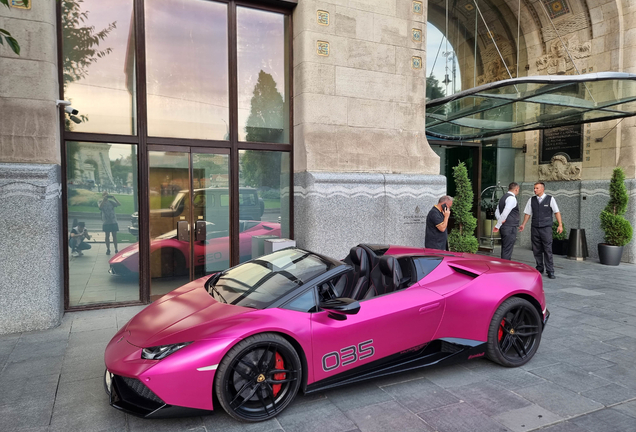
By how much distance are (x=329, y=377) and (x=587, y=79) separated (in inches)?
288

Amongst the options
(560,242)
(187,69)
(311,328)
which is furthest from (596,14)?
(311,328)

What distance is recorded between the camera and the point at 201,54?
285 inches

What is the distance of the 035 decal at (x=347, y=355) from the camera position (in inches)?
134

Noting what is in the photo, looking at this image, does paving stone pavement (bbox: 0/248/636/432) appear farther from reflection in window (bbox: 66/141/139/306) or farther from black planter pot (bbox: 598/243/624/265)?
black planter pot (bbox: 598/243/624/265)

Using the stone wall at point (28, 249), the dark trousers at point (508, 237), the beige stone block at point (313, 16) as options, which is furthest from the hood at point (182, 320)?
the dark trousers at point (508, 237)

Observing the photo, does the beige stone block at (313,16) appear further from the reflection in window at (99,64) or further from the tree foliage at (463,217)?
the tree foliage at (463,217)

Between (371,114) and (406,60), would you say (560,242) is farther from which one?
(371,114)

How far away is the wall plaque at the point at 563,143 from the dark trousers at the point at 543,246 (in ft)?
13.6

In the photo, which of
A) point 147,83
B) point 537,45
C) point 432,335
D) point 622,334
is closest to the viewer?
point 432,335

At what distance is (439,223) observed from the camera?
24.1 feet

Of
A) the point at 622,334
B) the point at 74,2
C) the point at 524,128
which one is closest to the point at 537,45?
the point at 524,128

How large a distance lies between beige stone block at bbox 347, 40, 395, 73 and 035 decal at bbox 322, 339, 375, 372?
5689 mm

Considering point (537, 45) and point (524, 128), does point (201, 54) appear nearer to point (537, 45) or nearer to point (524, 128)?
point (524, 128)

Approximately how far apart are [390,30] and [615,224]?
690cm
